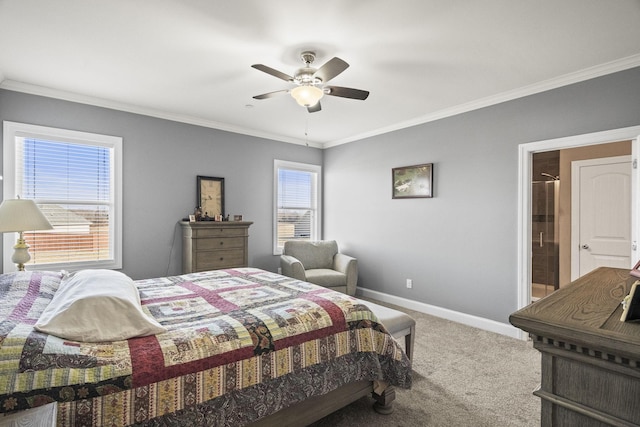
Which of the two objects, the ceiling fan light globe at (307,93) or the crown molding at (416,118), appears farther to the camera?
the crown molding at (416,118)

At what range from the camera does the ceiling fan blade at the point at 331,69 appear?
2.27m

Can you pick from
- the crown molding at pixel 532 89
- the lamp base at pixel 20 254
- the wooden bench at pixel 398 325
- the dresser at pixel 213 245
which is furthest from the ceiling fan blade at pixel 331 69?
the lamp base at pixel 20 254

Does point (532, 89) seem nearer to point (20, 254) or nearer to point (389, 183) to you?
point (389, 183)

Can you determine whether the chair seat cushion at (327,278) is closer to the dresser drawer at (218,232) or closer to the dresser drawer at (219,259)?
the dresser drawer at (219,259)

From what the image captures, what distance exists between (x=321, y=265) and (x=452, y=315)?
1.97m

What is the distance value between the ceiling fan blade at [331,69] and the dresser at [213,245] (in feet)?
7.81

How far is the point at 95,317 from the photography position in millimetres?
1467

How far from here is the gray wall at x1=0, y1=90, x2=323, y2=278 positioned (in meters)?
3.50

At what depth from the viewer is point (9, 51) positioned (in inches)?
102

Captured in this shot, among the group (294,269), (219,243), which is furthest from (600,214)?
(219,243)

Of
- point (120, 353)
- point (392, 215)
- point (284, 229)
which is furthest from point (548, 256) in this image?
point (120, 353)

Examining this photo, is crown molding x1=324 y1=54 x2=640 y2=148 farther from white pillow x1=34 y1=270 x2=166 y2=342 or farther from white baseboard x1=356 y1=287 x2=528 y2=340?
white pillow x1=34 y1=270 x2=166 y2=342

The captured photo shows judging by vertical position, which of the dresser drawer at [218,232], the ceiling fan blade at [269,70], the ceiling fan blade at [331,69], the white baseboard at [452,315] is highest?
the ceiling fan blade at [331,69]

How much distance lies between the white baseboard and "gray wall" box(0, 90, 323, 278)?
189cm
